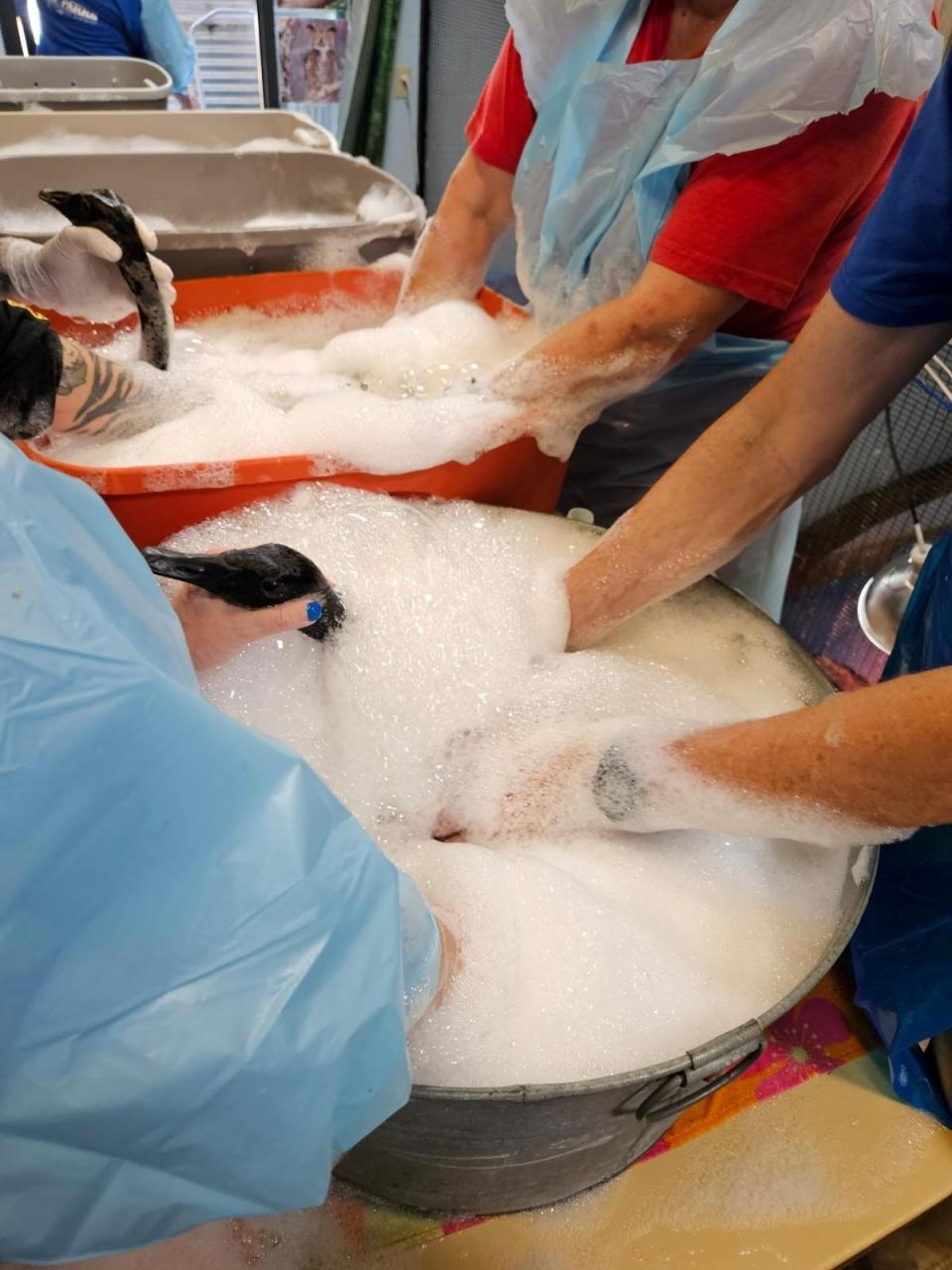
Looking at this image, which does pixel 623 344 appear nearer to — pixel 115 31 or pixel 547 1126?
pixel 547 1126

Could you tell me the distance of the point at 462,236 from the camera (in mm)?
1101

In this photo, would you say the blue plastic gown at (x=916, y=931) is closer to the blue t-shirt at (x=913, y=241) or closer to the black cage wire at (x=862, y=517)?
the blue t-shirt at (x=913, y=241)

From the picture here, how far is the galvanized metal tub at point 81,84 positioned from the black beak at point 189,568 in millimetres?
1455

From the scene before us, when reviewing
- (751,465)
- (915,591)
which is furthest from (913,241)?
(915,591)

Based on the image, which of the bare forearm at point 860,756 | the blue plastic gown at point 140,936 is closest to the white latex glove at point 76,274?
the blue plastic gown at point 140,936

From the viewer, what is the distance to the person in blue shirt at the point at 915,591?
19.1 inches

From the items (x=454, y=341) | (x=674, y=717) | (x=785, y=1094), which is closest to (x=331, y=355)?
(x=454, y=341)

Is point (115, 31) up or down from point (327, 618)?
up

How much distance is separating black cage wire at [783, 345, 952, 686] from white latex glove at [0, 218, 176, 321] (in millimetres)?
1245

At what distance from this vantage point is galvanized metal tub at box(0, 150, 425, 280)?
3.81ft

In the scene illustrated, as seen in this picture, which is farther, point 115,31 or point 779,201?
point 115,31

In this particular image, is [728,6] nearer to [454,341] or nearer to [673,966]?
[454,341]


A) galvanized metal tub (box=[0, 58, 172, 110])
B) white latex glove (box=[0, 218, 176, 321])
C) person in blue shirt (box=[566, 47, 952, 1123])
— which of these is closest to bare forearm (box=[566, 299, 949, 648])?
person in blue shirt (box=[566, 47, 952, 1123])

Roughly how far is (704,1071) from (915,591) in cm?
52
